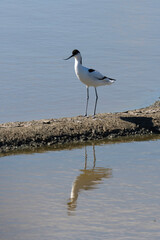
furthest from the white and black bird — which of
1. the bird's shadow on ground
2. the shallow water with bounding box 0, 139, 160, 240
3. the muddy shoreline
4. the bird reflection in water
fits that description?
the bird reflection in water

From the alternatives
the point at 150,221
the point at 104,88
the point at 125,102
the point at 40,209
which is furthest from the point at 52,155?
the point at 104,88

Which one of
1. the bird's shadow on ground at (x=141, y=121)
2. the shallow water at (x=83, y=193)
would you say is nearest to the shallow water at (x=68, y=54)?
the bird's shadow on ground at (x=141, y=121)

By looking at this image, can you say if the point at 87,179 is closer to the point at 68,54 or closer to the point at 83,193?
the point at 83,193

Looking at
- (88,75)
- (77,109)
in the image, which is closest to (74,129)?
(88,75)

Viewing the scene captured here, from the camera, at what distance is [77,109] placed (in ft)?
39.3

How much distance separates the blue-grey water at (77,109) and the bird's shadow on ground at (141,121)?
1.40 ft

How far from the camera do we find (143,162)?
8.78 metres

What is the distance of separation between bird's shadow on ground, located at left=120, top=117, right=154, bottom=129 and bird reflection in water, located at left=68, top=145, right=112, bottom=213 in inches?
61.0

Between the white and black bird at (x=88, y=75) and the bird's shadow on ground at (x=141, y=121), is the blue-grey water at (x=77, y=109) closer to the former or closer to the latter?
the bird's shadow on ground at (x=141, y=121)

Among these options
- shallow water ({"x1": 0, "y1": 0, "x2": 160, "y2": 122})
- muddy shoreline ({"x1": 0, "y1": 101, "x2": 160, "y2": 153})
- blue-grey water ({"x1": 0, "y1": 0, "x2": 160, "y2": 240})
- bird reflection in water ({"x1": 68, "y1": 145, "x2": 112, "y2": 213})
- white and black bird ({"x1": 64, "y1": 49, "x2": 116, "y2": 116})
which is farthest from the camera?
shallow water ({"x1": 0, "y1": 0, "x2": 160, "y2": 122})

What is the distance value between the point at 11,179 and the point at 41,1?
19728mm

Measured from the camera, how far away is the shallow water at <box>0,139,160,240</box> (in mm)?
6590

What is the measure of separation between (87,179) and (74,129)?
1.68m

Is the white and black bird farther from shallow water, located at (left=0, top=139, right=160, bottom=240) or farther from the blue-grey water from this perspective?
shallow water, located at (left=0, top=139, right=160, bottom=240)
